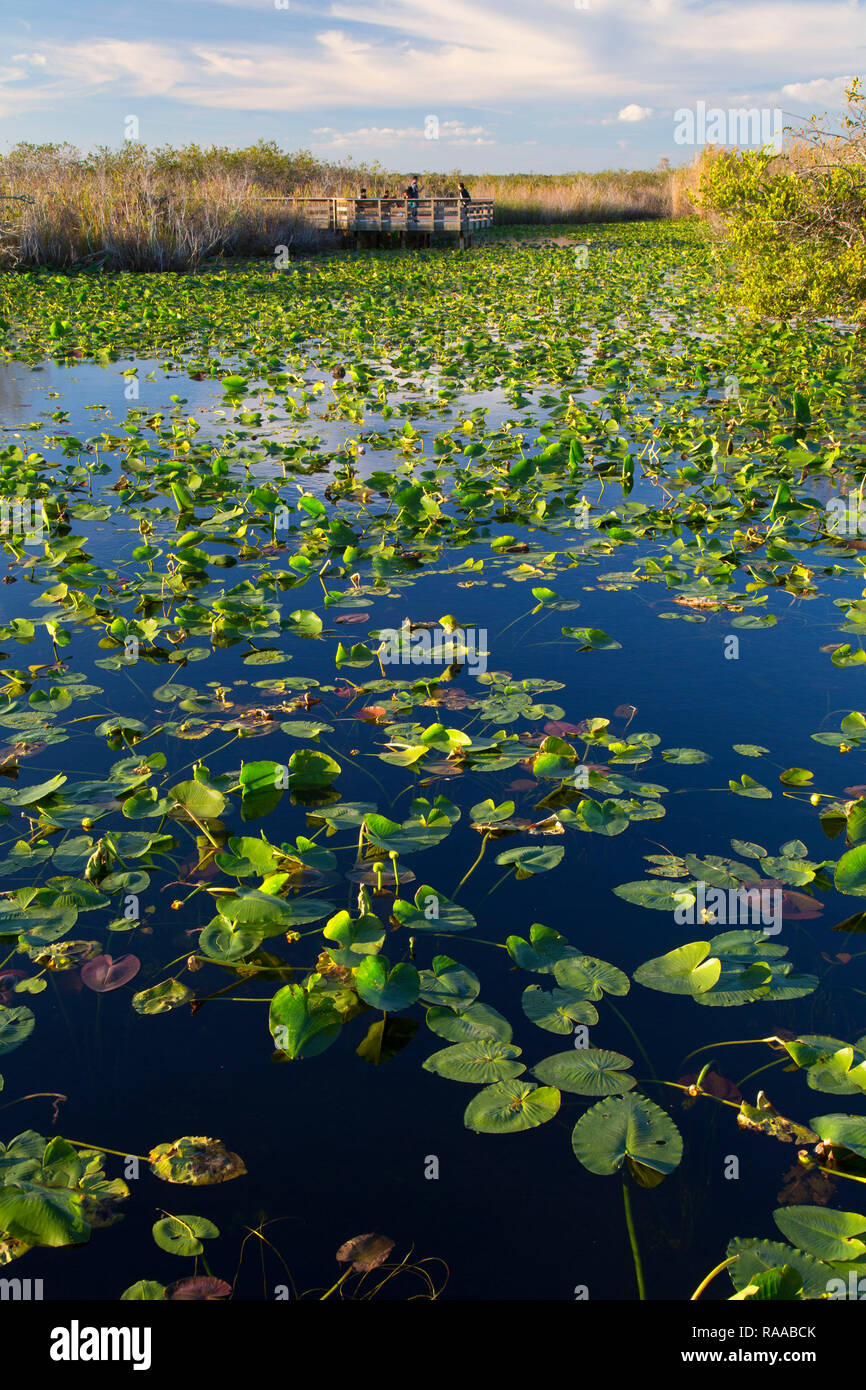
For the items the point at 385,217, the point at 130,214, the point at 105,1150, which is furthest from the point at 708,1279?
the point at 385,217

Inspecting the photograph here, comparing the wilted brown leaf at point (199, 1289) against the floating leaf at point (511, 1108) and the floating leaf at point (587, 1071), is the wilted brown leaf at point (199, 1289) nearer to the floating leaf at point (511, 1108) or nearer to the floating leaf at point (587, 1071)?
the floating leaf at point (511, 1108)

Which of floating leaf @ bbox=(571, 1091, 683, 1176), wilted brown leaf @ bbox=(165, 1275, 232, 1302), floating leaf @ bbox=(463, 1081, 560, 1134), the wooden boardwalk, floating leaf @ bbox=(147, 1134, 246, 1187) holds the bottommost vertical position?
wilted brown leaf @ bbox=(165, 1275, 232, 1302)

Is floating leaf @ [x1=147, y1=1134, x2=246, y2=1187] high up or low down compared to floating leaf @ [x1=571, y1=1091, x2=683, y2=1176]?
down

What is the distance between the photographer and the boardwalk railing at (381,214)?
947 inches

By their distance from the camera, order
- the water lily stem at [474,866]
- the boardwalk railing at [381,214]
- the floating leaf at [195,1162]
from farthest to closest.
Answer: the boardwalk railing at [381,214], the water lily stem at [474,866], the floating leaf at [195,1162]

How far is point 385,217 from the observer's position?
24.3 m

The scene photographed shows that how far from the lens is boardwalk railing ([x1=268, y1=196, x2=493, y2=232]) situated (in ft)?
78.9

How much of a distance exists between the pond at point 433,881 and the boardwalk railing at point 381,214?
859 inches

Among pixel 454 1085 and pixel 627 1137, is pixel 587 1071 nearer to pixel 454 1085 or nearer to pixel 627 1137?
pixel 627 1137

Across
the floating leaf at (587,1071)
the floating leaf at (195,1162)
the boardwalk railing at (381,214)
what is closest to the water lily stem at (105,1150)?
the floating leaf at (195,1162)

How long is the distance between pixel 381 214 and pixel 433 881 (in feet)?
84.3

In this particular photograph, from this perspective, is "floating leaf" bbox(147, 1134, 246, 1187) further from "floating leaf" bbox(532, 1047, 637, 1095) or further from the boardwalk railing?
the boardwalk railing

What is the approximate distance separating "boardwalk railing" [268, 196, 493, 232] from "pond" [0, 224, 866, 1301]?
21814 millimetres

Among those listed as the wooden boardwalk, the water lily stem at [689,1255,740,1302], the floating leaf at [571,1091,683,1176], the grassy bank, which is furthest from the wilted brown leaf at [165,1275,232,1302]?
the wooden boardwalk
